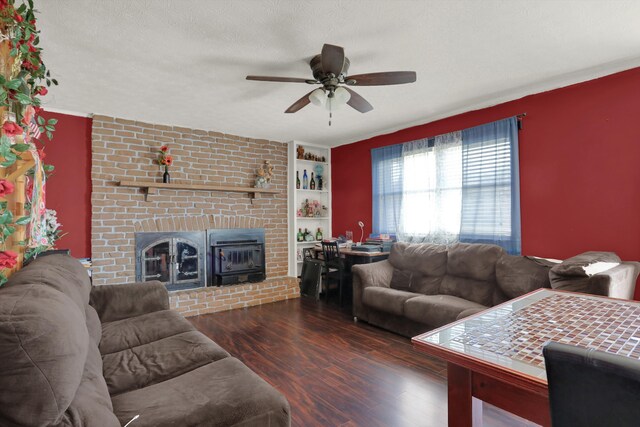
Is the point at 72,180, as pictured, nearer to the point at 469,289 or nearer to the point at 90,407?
the point at 90,407

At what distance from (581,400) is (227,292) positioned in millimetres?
4279

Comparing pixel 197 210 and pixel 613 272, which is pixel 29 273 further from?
pixel 613 272

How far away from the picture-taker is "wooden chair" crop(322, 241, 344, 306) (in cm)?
A: 459

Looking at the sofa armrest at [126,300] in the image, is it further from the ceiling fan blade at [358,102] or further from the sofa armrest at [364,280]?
the ceiling fan blade at [358,102]

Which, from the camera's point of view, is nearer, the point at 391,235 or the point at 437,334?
the point at 437,334

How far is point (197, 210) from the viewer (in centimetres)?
447

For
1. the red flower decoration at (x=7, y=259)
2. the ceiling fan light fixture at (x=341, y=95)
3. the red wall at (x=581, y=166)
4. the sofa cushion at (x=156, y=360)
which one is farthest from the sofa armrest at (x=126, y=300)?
the red wall at (x=581, y=166)

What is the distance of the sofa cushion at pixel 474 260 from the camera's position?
3.21 meters

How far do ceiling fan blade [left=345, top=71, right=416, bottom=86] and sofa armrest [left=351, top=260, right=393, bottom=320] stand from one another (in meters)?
2.17

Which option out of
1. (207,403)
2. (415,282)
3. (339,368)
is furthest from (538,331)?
(415,282)

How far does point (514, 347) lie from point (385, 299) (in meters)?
2.39

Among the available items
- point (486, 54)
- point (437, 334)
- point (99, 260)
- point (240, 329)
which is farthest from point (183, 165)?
point (437, 334)

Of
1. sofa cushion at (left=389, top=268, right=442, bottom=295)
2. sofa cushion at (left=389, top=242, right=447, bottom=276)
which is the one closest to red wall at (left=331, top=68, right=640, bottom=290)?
sofa cushion at (left=389, top=242, right=447, bottom=276)

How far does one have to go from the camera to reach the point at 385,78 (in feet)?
7.78
